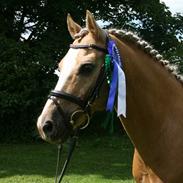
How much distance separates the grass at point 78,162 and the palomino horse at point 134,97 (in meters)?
6.38

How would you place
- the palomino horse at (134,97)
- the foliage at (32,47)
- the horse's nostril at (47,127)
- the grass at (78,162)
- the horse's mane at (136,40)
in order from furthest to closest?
the foliage at (32,47) < the grass at (78,162) < the horse's mane at (136,40) < the palomino horse at (134,97) < the horse's nostril at (47,127)

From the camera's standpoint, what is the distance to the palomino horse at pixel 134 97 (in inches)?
152

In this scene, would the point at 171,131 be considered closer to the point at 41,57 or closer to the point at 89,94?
the point at 89,94

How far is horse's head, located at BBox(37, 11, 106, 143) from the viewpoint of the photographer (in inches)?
148

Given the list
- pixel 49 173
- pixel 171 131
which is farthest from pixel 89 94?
pixel 49 173

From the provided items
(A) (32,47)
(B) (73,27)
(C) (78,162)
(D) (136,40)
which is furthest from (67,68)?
(A) (32,47)

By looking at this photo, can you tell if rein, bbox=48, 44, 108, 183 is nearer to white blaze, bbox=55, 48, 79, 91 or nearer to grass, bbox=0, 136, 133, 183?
white blaze, bbox=55, 48, 79, 91

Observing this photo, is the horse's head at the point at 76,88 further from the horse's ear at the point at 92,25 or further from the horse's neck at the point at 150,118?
the horse's neck at the point at 150,118

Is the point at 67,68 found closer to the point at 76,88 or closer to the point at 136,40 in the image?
the point at 76,88

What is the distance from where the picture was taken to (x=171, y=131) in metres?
4.12

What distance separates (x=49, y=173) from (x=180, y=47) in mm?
9191

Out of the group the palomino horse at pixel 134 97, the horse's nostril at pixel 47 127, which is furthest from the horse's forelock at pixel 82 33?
the horse's nostril at pixel 47 127

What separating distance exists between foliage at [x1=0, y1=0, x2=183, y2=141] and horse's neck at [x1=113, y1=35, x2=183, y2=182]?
41.8 ft

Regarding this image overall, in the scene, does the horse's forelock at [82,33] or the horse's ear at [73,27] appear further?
the horse's ear at [73,27]
